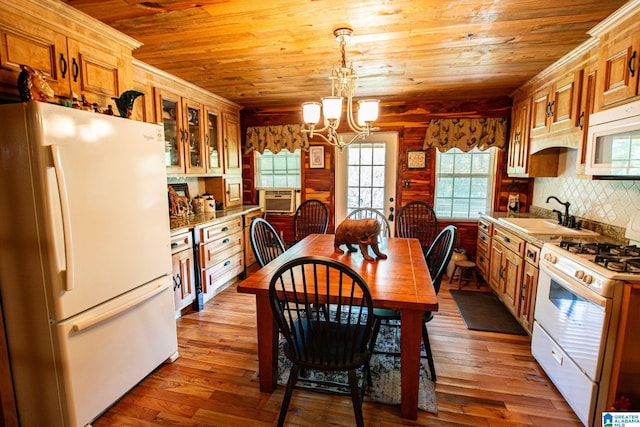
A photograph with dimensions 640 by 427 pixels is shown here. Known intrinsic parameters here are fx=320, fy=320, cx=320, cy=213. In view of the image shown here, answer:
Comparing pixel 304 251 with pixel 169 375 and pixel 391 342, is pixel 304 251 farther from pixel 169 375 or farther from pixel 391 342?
pixel 169 375

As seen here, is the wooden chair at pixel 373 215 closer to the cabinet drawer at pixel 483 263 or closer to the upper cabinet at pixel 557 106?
the cabinet drawer at pixel 483 263

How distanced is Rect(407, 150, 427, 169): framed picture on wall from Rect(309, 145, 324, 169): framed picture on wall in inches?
45.8

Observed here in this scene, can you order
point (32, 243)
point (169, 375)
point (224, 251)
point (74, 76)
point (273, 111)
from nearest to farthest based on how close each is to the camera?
1. point (32, 243)
2. point (74, 76)
3. point (169, 375)
4. point (224, 251)
5. point (273, 111)

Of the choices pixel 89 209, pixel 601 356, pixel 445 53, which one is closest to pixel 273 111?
pixel 445 53

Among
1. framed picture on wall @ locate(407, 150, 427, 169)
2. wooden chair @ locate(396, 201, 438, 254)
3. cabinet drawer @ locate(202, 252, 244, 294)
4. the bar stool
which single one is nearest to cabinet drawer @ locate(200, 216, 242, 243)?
cabinet drawer @ locate(202, 252, 244, 294)

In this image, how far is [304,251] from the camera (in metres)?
2.51

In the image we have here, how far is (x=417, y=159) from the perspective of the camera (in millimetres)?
4160

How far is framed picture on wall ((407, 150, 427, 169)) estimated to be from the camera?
4141mm

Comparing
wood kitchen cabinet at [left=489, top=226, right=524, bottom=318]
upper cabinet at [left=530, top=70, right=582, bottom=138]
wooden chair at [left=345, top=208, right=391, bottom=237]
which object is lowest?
wood kitchen cabinet at [left=489, top=226, right=524, bottom=318]

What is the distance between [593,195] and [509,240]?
721 millimetres

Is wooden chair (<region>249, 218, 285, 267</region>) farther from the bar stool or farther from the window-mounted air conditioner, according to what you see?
the bar stool

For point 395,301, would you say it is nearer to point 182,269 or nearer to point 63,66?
point 182,269

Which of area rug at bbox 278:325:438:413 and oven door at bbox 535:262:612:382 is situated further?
area rug at bbox 278:325:438:413

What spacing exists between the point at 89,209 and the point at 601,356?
2679 mm
